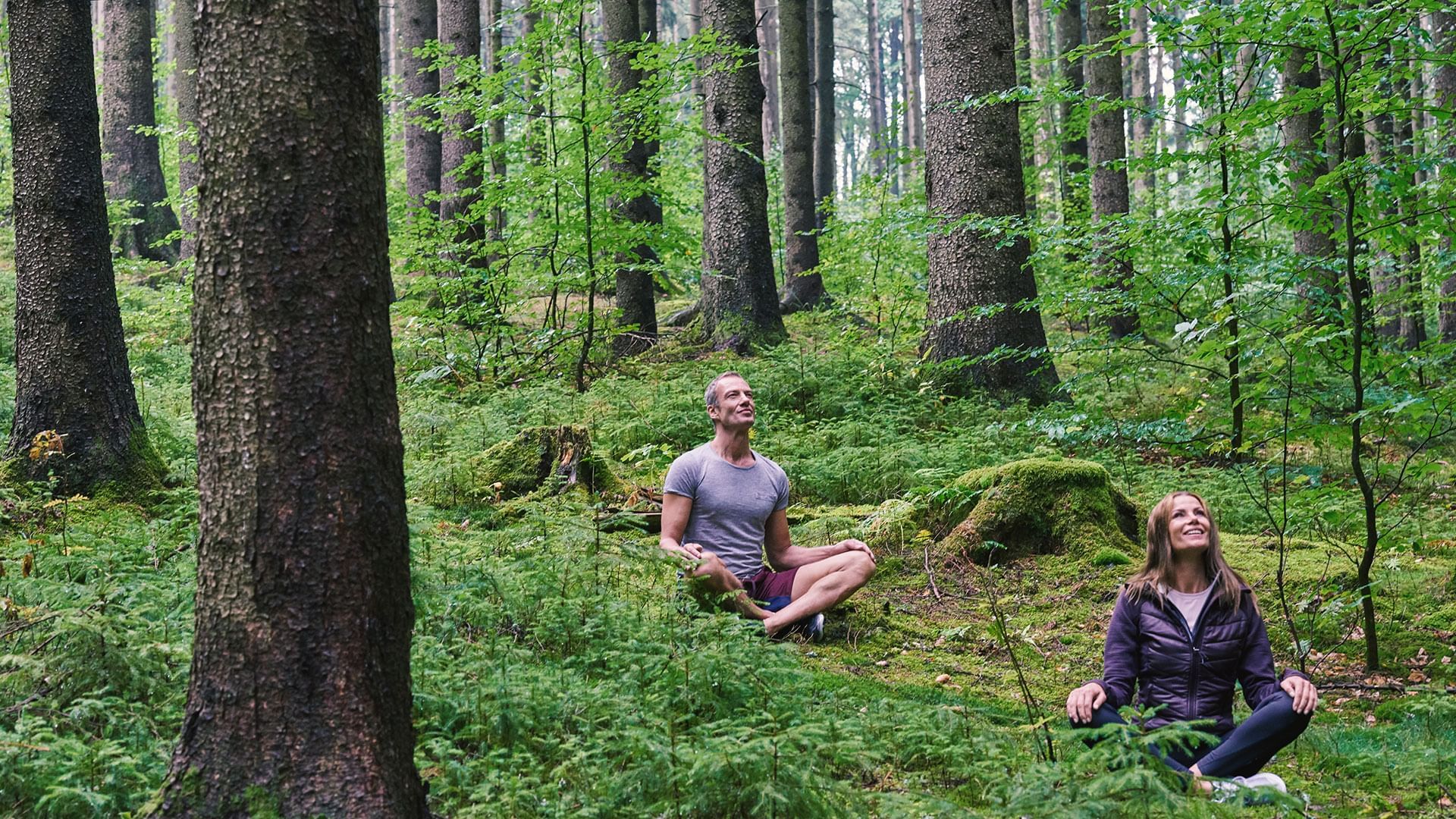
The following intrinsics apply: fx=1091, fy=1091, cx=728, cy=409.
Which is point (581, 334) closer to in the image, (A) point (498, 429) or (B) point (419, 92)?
(A) point (498, 429)

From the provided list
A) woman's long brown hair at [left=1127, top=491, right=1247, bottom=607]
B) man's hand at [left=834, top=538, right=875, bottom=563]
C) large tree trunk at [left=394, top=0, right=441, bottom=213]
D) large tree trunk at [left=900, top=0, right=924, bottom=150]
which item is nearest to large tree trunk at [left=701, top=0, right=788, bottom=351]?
large tree trunk at [left=394, top=0, right=441, bottom=213]

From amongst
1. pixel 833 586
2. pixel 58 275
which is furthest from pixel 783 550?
pixel 58 275

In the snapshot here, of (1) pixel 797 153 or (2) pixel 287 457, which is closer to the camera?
(2) pixel 287 457

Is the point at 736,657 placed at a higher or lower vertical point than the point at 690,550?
lower

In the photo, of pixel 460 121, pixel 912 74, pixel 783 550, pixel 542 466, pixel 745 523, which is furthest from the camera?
pixel 912 74

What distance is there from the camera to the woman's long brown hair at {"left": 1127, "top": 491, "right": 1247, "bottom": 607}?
14.3ft

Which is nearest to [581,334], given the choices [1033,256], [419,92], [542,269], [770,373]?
[542,269]

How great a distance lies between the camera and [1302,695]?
3.85 metres

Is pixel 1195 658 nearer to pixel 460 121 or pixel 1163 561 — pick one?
pixel 1163 561

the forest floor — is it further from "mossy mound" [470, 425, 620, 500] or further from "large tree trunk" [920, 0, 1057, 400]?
→ "large tree trunk" [920, 0, 1057, 400]

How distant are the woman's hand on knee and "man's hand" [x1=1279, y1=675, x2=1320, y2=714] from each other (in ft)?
2.09

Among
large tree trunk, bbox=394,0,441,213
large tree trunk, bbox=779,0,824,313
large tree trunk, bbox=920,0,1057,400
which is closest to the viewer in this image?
large tree trunk, bbox=920,0,1057,400

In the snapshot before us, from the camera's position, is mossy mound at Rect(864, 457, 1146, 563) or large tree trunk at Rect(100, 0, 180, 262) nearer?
mossy mound at Rect(864, 457, 1146, 563)

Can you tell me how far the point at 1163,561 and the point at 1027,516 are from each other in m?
2.91
